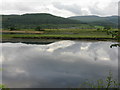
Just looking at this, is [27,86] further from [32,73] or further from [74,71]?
[74,71]

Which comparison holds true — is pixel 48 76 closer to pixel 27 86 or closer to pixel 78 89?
pixel 27 86

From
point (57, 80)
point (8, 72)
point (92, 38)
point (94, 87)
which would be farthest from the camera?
point (92, 38)

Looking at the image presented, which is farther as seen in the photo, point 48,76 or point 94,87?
point 48,76

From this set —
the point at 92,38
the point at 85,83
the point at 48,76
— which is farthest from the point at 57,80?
the point at 92,38

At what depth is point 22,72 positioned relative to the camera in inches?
667

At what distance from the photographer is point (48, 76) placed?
1565cm

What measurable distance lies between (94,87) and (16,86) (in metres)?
6.67

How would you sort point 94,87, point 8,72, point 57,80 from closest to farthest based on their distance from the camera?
point 94,87, point 57,80, point 8,72

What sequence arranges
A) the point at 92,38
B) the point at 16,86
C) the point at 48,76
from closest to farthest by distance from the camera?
the point at 16,86
the point at 48,76
the point at 92,38

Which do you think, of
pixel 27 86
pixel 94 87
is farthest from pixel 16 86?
pixel 94 87

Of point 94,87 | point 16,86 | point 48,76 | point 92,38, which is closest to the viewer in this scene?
point 94,87

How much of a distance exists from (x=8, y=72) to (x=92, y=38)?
143 ft

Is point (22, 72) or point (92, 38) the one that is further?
point (92, 38)

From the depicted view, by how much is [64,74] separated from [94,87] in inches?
199
